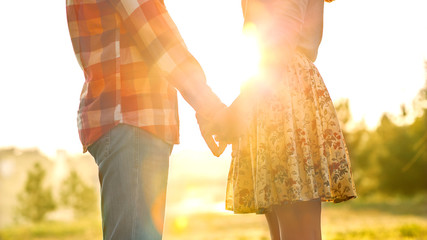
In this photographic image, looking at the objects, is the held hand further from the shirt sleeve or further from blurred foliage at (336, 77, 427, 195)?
blurred foliage at (336, 77, 427, 195)

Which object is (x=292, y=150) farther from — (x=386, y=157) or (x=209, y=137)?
(x=386, y=157)

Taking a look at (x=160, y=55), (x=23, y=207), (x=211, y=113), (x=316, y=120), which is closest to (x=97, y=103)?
(x=160, y=55)

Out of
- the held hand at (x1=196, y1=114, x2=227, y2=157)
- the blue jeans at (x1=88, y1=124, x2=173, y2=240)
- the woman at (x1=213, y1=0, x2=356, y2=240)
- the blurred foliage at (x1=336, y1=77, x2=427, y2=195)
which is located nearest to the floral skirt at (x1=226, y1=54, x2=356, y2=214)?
the woman at (x1=213, y1=0, x2=356, y2=240)

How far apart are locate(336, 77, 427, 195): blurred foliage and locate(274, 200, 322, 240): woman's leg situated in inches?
1325

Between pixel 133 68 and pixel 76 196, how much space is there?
52.4m

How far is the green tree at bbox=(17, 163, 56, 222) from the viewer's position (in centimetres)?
4644

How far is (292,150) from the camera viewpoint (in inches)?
79.0

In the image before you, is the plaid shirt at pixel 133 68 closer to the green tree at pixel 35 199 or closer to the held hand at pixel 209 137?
the held hand at pixel 209 137

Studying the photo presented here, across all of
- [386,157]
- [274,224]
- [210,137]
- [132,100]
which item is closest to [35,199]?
[386,157]

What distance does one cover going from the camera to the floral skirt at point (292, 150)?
2.00 meters

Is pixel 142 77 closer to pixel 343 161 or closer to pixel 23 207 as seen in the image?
pixel 343 161

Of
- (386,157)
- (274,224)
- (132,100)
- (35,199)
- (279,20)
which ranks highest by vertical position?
(279,20)

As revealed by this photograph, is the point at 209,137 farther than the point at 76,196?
No

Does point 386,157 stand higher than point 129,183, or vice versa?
point 129,183
